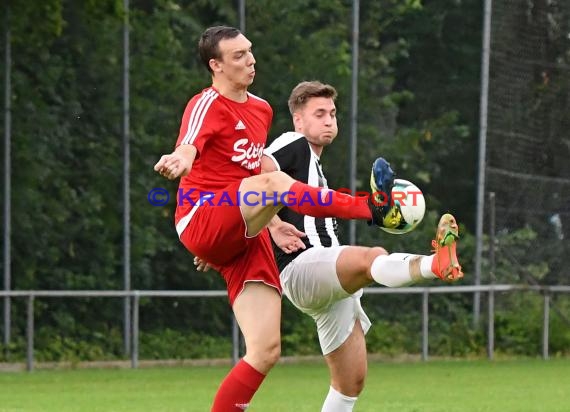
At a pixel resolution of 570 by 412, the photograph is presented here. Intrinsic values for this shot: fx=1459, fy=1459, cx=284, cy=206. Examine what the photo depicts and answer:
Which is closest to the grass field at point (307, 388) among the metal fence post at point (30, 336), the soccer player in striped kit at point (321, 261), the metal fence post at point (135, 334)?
the metal fence post at point (30, 336)

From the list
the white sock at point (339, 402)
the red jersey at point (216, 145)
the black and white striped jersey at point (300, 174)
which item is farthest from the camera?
the white sock at point (339, 402)

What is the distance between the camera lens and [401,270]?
21.3 ft

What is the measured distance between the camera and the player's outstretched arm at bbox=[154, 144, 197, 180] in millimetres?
6160

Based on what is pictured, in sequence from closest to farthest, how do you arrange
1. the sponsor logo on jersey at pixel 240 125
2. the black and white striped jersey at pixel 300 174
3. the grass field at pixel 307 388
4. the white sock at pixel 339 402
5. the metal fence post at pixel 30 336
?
the sponsor logo on jersey at pixel 240 125, the black and white striped jersey at pixel 300 174, the white sock at pixel 339 402, the grass field at pixel 307 388, the metal fence post at pixel 30 336

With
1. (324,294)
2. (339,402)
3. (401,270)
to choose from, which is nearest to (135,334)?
(339,402)

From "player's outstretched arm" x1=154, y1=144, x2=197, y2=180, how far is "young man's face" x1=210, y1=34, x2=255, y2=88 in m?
0.66

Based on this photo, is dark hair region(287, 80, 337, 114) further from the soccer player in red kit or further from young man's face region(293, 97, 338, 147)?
the soccer player in red kit

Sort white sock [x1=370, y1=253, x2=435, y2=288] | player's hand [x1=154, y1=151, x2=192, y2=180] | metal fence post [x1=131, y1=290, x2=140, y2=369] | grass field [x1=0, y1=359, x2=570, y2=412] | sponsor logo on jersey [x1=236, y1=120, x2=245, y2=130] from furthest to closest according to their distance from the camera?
metal fence post [x1=131, y1=290, x2=140, y2=369]
grass field [x1=0, y1=359, x2=570, y2=412]
sponsor logo on jersey [x1=236, y1=120, x2=245, y2=130]
white sock [x1=370, y1=253, x2=435, y2=288]
player's hand [x1=154, y1=151, x2=192, y2=180]

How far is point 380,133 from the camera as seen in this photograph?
15.9 meters

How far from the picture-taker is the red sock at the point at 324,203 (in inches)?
250

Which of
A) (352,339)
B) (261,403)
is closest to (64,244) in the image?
(261,403)

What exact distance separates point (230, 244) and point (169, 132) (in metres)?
8.14

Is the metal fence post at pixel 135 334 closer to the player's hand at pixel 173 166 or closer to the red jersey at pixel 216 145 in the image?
the red jersey at pixel 216 145

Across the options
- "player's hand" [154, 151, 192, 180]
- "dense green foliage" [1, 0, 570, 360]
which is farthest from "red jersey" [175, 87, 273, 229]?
"dense green foliage" [1, 0, 570, 360]
